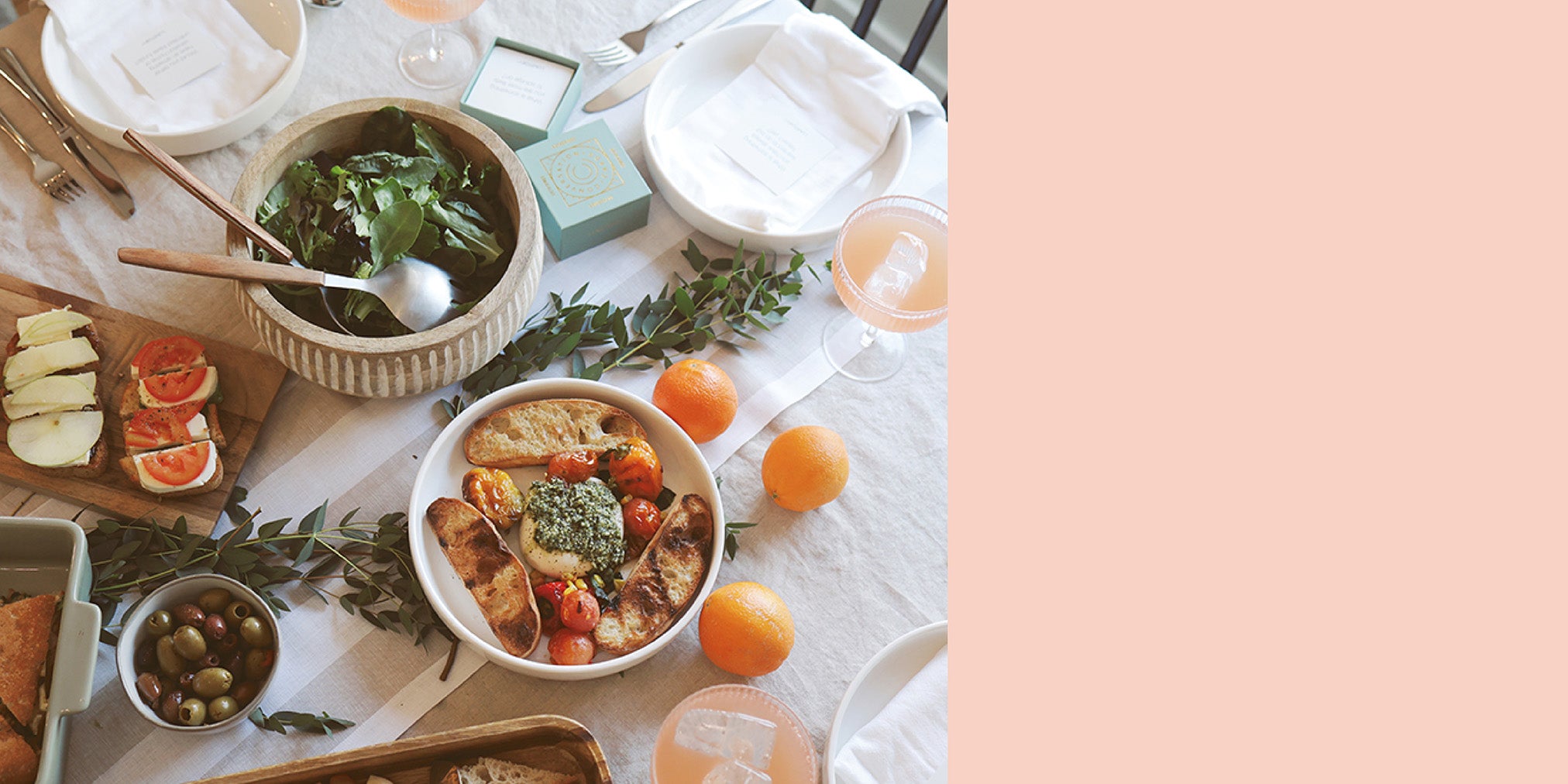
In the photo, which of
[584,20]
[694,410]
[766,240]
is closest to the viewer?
[694,410]

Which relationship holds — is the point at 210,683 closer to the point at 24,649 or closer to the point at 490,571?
the point at 24,649

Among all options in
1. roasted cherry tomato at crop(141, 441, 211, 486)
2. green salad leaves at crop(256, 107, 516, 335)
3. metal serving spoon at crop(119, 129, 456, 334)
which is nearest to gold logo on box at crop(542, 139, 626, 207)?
green salad leaves at crop(256, 107, 516, 335)

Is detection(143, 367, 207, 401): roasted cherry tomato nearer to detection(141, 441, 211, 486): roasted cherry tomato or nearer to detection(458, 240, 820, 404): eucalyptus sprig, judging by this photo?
detection(141, 441, 211, 486): roasted cherry tomato

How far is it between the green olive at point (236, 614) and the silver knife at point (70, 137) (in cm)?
62

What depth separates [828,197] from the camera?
1.47 meters

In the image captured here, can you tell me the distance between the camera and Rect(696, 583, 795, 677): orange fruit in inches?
44.1

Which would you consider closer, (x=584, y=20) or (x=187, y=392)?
(x=187, y=392)

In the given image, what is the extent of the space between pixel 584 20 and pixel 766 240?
20.5 inches

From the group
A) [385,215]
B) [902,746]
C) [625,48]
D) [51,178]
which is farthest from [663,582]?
[51,178]

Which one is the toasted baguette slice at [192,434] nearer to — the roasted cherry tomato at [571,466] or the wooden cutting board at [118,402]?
the wooden cutting board at [118,402]

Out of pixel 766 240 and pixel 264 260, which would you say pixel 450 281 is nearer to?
pixel 264 260

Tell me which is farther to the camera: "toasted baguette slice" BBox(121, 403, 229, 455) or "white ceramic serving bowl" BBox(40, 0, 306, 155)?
"white ceramic serving bowl" BBox(40, 0, 306, 155)

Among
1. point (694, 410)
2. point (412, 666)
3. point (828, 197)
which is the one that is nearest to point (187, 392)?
point (412, 666)

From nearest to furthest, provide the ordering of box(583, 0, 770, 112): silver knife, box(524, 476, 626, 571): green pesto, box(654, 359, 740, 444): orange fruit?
box(524, 476, 626, 571): green pesto, box(654, 359, 740, 444): orange fruit, box(583, 0, 770, 112): silver knife
